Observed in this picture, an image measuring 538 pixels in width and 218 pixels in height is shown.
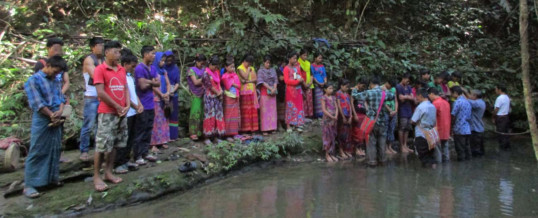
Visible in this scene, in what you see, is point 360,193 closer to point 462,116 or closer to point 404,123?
point 404,123

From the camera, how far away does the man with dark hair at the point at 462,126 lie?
7406 mm

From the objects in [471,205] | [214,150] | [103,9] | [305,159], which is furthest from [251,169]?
[103,9]

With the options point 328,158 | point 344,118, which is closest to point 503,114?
point 344,118

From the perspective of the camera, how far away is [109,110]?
4.51 metres

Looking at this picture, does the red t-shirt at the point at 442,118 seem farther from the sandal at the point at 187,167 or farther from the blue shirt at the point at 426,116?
the sandal at the point at 187,167

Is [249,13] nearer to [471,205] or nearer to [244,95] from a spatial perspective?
[244,95]

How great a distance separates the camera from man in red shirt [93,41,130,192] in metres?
4.44

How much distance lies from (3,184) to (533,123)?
20.0 feet

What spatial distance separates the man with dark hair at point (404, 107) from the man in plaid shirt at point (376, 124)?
117 cm

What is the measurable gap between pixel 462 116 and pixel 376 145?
6.44 feet

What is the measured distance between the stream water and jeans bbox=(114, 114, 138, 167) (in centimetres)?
93

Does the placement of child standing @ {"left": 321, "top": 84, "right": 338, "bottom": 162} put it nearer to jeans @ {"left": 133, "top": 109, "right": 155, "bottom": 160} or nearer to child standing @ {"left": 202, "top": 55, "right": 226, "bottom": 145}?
child standing @ {"left": 202, "top": 55, "right": 226, "bottom": 145}

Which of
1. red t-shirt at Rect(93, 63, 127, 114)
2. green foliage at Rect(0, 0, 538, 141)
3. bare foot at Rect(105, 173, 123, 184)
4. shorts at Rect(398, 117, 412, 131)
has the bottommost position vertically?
→ bare foot at Rect(105, 173, 123, 184)

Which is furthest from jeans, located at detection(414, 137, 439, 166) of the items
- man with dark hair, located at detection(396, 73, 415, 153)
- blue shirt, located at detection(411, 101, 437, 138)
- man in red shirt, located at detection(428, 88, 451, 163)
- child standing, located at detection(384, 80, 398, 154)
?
man with dark hair, located at detection(396, 73, 415, 153)
